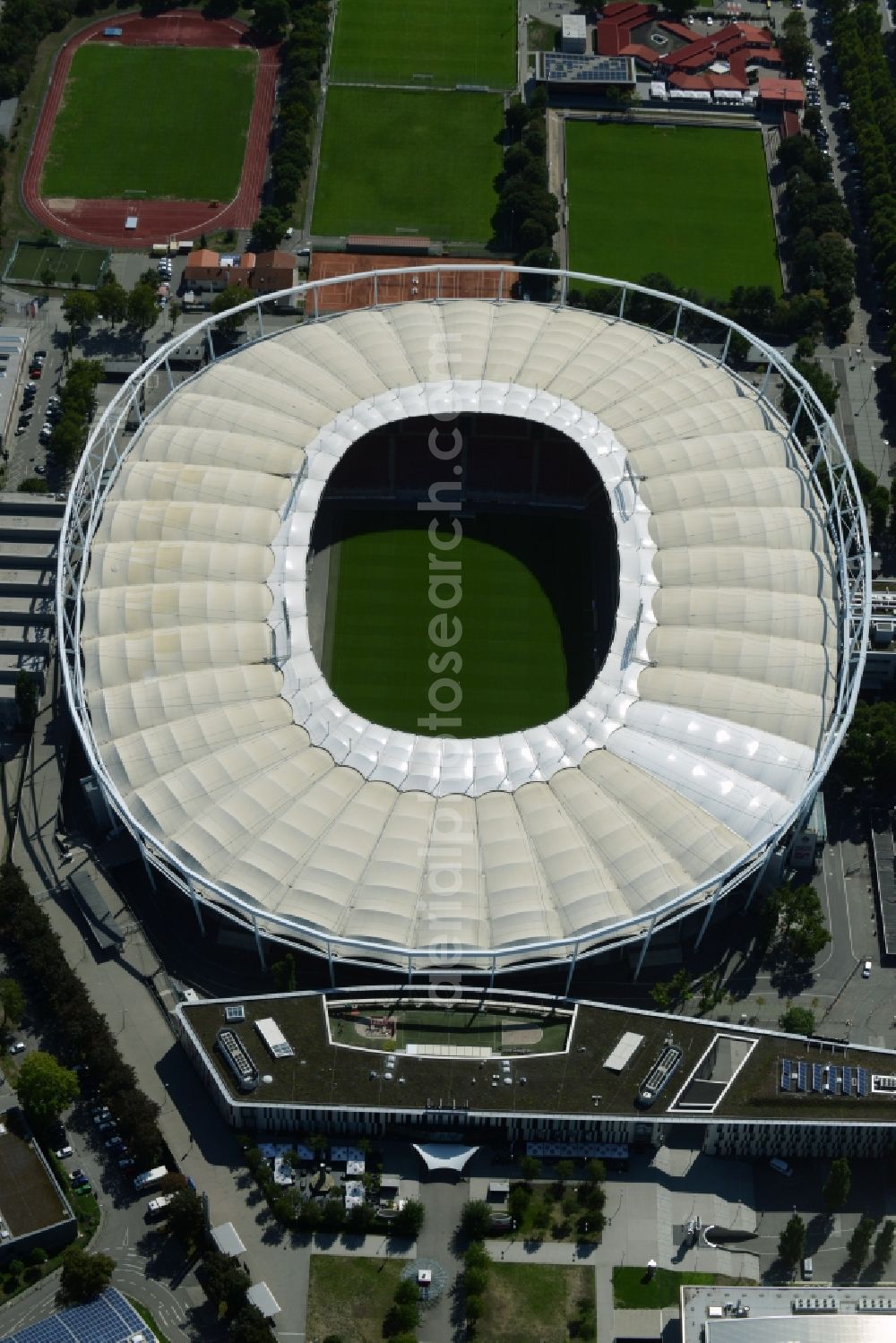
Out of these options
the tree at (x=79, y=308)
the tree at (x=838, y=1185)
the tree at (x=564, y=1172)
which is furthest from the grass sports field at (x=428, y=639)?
the tree at (x=838, y=1185)

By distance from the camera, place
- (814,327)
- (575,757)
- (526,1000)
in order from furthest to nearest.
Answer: (814,327)
(575,757)
(526,1000)

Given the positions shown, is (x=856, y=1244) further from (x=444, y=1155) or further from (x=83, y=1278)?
(x=83, y=1278)

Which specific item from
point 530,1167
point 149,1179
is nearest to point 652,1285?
point 530,1167

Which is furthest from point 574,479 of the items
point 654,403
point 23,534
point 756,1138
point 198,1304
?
point 198,1304

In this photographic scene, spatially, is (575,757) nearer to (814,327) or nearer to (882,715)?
(882,715)

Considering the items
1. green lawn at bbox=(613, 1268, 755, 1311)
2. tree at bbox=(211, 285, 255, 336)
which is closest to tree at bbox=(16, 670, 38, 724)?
tree at bbox=(211, 285, 255, 336)

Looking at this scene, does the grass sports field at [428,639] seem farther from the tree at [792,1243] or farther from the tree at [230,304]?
the tree at [792,1243]
